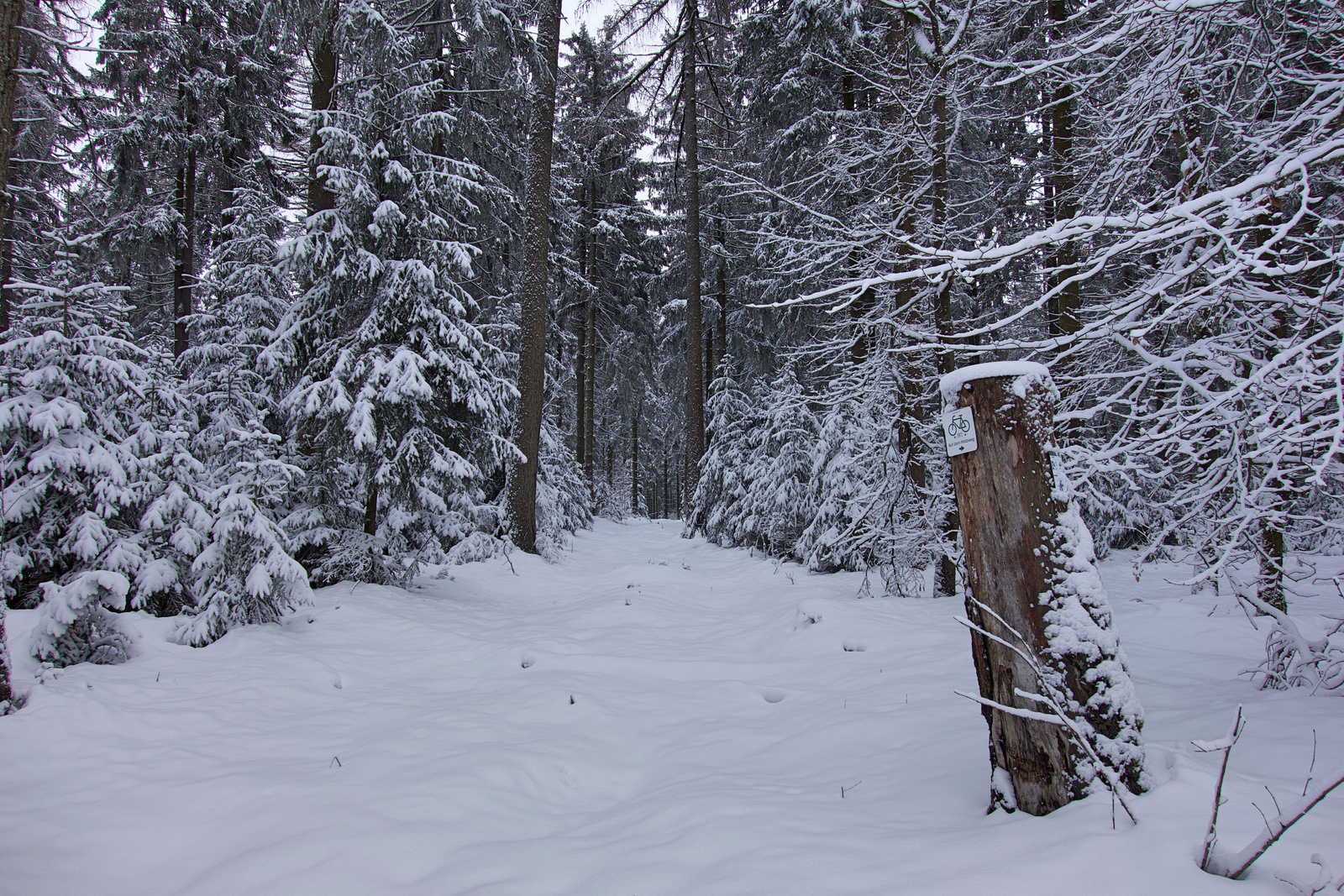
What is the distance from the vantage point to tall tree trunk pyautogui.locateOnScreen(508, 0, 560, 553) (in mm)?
10742

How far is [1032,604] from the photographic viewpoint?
7.69 feet

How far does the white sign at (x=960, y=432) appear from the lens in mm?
2498

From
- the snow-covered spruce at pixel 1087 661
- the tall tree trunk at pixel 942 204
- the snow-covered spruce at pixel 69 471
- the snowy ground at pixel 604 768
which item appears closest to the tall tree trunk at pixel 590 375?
the tall tree trunk at pixel 942 204

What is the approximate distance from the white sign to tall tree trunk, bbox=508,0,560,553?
29.2ft

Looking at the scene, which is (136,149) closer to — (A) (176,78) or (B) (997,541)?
(A) (176,78)

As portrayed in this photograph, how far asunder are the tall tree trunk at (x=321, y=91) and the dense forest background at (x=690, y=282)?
0.25ft

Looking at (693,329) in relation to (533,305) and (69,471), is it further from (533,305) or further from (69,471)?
(69,471)

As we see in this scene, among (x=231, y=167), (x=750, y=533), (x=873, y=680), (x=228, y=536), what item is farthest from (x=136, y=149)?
(x=873, y=680)

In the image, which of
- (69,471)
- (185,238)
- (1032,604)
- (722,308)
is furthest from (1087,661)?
(722,308)

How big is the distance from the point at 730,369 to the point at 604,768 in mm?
14585

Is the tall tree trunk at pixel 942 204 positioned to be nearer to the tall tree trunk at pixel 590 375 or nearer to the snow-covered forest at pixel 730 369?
the snow-covered forest at pixel 730 369

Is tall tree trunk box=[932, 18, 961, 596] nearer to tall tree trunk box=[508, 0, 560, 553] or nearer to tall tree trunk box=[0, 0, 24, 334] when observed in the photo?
tall tree trunk box=[508, 0, 560, 553]

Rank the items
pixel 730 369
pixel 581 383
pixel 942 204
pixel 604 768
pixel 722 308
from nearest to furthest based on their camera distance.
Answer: pixel 604 768 → pixel 942 204 → pixel 730 369 → pixel 722 308 → pixel 581 383

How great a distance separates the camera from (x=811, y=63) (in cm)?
1194
